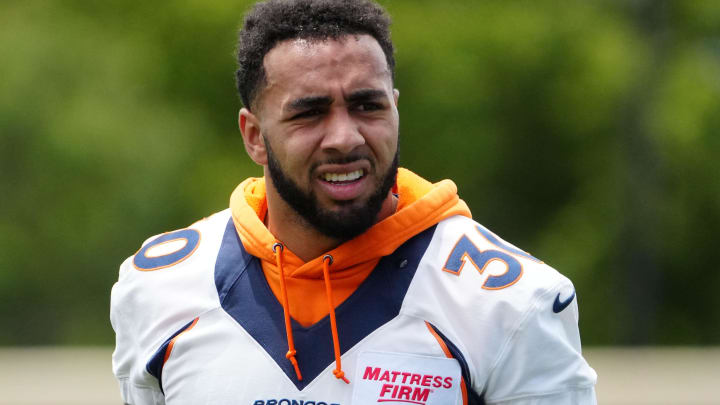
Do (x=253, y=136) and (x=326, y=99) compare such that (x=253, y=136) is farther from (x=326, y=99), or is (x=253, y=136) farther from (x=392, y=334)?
(x=392, y=334)

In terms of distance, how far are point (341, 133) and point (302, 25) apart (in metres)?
0.30

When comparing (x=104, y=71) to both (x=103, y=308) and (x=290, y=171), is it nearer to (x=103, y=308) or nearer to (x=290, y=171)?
(x=103, y=308)

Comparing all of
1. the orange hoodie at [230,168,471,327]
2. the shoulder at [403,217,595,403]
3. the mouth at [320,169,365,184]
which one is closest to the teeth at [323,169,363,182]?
the mouth at [320,169,365,184]

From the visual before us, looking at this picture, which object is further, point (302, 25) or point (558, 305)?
point (302, 25)

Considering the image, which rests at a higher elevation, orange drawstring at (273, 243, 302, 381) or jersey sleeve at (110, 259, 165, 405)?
orange drawstring at (273, 243, 302, 381)

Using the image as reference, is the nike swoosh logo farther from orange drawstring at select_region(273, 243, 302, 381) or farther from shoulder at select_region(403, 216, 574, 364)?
orange drawstring at select_region(273, 243, 302, 381)

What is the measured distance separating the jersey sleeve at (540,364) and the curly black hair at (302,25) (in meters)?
0.68

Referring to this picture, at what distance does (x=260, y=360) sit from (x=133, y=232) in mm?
13831


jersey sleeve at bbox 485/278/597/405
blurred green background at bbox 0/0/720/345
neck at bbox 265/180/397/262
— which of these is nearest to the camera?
jersey sleeve at bbox 485/278/597/405

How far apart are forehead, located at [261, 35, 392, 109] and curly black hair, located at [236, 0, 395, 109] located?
1.1 inches

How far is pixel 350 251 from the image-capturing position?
2.76 m

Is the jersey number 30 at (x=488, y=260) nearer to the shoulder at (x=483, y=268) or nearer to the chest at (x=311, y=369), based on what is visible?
the shoulder at (x=483, y=268)

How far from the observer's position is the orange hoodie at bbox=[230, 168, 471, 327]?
2756mm

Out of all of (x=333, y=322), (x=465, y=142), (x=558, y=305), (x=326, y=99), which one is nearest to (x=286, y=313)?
(x=333, y=322)
